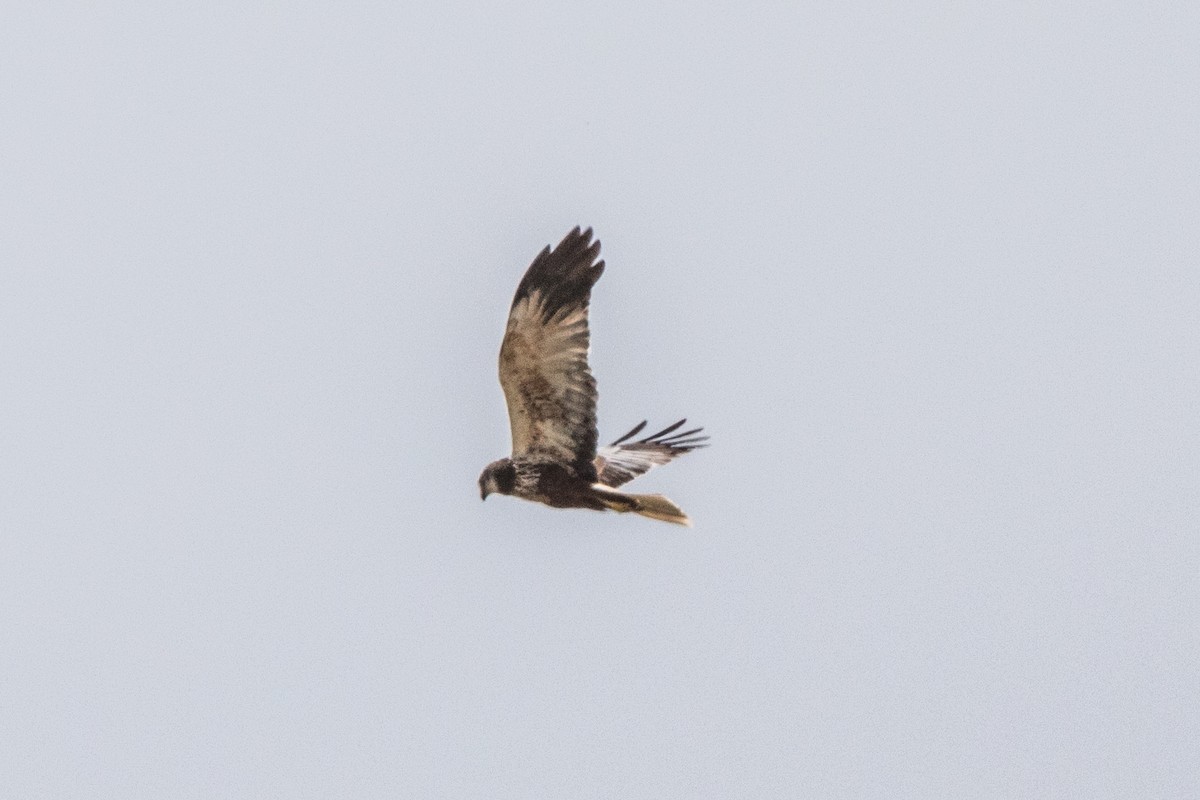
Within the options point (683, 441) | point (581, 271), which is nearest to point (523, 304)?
point (581, 271)

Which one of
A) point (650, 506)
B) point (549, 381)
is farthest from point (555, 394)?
point (650, 506)

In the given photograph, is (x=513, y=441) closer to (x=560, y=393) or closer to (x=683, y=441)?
(x=560, y=393)

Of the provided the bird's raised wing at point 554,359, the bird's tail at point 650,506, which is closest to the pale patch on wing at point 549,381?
the bird's raised wing at point 554,359

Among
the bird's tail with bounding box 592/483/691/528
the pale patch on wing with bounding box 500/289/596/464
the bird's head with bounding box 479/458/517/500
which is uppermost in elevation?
the pale patch on wing with bounding box 500/289/596/464

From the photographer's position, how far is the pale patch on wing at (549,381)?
17.5 meters

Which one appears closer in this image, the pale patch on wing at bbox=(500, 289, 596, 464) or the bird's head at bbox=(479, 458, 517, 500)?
the pale patch on wing at bbox=(500, 289, 596, 464)

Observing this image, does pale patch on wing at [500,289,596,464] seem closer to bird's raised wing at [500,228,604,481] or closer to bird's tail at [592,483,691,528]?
bird's raised wing at [500,228,604,481]

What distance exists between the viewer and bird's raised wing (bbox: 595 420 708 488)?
19.3 metres

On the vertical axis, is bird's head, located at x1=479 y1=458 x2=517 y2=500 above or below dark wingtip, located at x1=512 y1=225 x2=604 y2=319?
below

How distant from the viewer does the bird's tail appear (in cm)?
1748

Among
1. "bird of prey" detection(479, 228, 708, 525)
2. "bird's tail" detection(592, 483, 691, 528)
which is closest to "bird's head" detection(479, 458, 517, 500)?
"bird of prey" detection(479, 228, 708, 525)

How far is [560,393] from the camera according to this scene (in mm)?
17750

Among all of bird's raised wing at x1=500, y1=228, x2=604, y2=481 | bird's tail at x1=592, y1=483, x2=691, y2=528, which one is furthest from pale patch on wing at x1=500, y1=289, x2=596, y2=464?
bird's tail at x1=592, y1=483, x2=691, y2=528

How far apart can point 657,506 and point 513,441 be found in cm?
127
